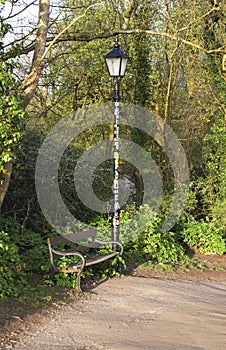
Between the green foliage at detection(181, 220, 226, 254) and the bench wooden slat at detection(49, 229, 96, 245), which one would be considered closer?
the bench wooden slat at detection(49, 229, 96, 245)

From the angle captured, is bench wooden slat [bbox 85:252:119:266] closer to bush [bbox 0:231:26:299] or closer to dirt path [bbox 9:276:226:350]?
dirt path [bbox 9:276:226:350]

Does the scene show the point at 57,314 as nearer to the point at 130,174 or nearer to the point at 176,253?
the point at 176,253

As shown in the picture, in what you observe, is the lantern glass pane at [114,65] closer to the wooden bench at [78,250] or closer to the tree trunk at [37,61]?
the tree trunk at [37,61]

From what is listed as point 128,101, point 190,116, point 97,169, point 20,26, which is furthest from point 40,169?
point 190,116

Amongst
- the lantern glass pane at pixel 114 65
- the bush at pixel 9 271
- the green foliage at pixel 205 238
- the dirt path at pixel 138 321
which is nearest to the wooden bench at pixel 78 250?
the dirt path at pixel 138 321

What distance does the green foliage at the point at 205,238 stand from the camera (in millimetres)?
11336

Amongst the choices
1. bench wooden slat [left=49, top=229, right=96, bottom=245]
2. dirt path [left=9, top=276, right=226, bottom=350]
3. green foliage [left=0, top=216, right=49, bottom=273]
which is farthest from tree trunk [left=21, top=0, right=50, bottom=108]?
dirt path [left=9, top=276, right=226, bottom=350]

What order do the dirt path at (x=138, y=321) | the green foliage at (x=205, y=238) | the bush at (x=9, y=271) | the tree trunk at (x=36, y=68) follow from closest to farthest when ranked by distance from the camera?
1. the dirt path at (x=138, y=321)
2. the bush at (x=9, y=271)
3. the tree trunk at (x=36, y=68)
4. the green foliage at (x=205, y=238)

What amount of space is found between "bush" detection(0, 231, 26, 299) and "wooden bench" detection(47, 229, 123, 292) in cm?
55

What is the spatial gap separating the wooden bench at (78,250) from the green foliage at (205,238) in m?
3.22

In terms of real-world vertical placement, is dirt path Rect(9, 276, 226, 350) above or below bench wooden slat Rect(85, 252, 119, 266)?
below

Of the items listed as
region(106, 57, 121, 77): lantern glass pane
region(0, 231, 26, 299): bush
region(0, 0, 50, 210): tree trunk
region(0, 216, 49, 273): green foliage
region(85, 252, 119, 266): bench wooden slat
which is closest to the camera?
region(0, 231, 26, 299): bush

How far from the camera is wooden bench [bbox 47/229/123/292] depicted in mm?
7289

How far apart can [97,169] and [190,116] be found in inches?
132
